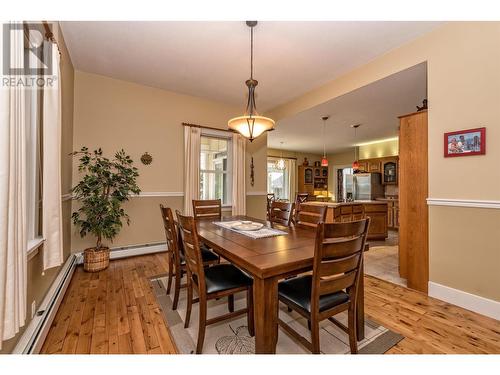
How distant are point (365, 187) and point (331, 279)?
20.4ft

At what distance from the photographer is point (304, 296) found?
1431 mm

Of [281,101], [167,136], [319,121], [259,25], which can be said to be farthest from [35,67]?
[319,121]

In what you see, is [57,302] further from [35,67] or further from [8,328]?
[35,67]

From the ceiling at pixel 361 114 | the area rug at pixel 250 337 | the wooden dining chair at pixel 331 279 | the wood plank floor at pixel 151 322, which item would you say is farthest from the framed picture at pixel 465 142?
the area rug at pixel 250 337

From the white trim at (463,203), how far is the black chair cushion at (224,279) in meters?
2.05

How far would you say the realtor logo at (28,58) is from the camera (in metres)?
1.15

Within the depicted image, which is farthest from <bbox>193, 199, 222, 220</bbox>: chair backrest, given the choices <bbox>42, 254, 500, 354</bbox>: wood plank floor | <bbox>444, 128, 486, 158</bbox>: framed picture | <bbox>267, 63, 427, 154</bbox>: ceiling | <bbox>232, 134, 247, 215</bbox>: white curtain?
<bbox>444, 128, 486, 158</bbox>: framed picture

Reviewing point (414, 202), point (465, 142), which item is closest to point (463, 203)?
point (414, 202)

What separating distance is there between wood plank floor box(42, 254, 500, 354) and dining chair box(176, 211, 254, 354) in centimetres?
34

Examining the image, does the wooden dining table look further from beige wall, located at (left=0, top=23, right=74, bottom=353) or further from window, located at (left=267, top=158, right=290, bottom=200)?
window, located at (left=267, top=158, right=290, bottom=200)

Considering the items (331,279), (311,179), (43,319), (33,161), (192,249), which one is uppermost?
(311,179)

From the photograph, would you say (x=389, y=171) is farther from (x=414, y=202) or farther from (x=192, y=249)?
(x=192, y=249)

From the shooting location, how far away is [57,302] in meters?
2.03
